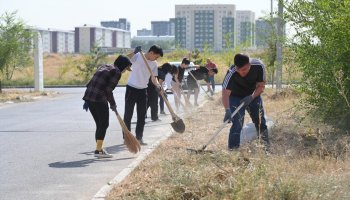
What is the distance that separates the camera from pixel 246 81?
843 cm

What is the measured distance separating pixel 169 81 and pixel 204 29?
8202cm

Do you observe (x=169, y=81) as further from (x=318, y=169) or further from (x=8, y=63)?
(x=8, y=63)

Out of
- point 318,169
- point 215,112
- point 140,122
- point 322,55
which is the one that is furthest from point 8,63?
point 318,169

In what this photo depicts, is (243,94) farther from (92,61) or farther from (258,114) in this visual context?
(92,61)

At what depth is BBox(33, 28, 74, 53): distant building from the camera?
143500 millimetres

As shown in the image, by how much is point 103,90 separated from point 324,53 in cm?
331

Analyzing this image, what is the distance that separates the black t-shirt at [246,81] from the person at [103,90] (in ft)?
5.45

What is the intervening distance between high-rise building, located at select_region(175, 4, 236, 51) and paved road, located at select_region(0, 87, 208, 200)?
8317 cm

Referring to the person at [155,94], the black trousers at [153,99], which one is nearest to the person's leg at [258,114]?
the person at [155,94]

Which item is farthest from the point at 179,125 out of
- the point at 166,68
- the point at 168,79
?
the point at 168,79

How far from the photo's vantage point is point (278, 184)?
5.16 metres

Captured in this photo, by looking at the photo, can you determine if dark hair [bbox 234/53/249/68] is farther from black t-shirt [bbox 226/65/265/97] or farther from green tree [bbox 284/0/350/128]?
green tree [bbox 284/0/350/128]

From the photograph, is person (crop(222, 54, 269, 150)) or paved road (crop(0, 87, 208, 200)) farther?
person (crop(222, 54, 269, 150))

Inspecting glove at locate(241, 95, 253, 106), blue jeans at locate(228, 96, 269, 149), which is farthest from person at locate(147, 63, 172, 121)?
glove at locate(241, 95, 253, 106)
